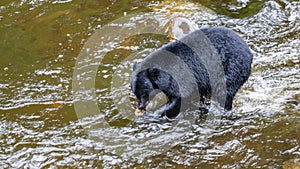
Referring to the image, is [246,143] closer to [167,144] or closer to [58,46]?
[167,144]

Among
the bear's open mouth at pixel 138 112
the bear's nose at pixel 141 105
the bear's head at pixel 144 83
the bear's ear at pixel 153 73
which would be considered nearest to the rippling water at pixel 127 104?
the bear's open mouth at pixel 138 112

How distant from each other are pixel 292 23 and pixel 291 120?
122 inches

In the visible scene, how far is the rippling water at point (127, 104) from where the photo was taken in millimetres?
5617

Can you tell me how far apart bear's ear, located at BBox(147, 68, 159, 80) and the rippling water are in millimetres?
898

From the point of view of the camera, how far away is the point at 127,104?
6.58 m

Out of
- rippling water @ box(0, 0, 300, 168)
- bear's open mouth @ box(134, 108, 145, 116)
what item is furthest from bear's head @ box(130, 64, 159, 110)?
rippling water @ box(0, 0, 300, 168)

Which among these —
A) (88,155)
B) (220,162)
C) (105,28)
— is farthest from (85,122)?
(105,28)

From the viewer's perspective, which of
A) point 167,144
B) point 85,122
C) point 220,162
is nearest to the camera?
point 220,162

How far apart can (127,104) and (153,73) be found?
1129 mm

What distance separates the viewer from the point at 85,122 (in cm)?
630

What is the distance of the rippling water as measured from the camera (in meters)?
5.62

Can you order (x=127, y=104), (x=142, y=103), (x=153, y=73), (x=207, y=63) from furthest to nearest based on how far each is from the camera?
1. (x=127, y=104)
2. (x=207, y=63)
3. (x=142, y=103)
4. (x=153, y=73)

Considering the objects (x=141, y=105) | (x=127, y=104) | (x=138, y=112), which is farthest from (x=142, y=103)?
(x=127, y=104)

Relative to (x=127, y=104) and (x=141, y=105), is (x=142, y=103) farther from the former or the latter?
(x=127, y=104)
